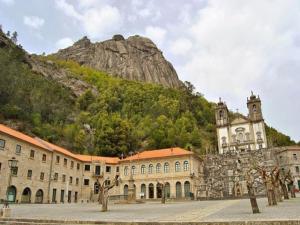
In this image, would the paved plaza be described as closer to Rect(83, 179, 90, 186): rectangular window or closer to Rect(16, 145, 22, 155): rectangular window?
Rect(16, 145, 22, 155): rectangular window

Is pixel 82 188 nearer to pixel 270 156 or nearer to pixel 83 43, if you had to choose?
pixel 270 156

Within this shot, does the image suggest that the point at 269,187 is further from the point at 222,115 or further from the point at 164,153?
the point at 222,115

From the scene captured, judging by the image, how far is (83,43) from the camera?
495 feet

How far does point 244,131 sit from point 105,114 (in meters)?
37.4

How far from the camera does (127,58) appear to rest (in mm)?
136125

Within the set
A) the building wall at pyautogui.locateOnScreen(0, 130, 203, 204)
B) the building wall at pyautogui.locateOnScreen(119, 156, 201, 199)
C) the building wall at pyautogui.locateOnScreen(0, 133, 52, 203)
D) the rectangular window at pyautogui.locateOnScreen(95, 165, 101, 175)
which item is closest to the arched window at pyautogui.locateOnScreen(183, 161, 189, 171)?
the building wall at pyautogui.locateOnScreen(119, 156, 201, 199)

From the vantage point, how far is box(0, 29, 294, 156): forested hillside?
5928cm

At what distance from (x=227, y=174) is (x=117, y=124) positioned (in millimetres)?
25992

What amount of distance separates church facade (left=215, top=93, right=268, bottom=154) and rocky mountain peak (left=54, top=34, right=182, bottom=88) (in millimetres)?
63442

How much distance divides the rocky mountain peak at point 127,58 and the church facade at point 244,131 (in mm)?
63442

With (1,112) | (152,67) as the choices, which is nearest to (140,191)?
(1,112)

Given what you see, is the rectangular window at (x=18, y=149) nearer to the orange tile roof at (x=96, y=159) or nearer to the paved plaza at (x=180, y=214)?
the orange tile roof at (x=96, y=159)

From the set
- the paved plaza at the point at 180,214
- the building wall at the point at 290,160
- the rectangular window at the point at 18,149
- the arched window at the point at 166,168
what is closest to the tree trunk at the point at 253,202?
the paved plaza at the point at 180,214

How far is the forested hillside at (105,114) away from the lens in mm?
59281
